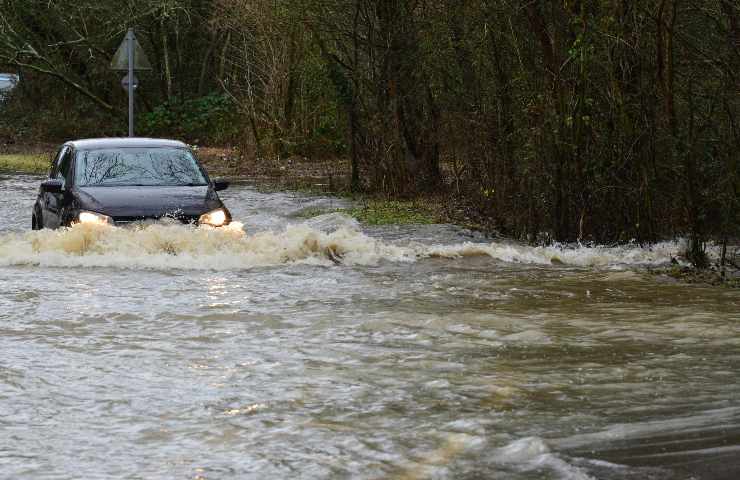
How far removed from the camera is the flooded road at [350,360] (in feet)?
22.3

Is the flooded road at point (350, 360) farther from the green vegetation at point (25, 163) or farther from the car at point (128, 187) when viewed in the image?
the green vegetation at point (25, 163)

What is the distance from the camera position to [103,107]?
147 feet

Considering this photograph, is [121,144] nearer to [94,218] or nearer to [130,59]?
[94,218]

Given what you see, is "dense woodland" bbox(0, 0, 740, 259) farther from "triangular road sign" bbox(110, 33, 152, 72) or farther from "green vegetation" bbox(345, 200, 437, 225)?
"triangular road sign" bbox(110, 33, 152, 72)

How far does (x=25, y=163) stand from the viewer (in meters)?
36.8

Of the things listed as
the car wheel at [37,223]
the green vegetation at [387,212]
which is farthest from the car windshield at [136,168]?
the green vegetation at [387,212]

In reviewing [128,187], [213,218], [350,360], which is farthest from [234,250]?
[350,360]

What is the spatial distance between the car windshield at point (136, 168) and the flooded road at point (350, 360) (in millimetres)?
828

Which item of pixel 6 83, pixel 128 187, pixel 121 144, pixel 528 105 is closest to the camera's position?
pixel 128 187

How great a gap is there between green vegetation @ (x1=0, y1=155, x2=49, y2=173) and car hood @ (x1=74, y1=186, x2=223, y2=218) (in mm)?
19320

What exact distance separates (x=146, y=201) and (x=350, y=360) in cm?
583

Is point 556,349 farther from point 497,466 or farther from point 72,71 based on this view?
point 72,71

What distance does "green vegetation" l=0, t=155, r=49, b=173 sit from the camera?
34.2 metres

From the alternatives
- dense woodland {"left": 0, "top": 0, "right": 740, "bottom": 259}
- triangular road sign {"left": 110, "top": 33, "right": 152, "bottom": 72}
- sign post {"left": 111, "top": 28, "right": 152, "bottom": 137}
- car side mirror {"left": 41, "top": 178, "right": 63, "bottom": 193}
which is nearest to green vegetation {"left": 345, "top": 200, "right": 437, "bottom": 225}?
dense woodland {"left": 0, "top": 0, "right": 740, "bottom": 259}
